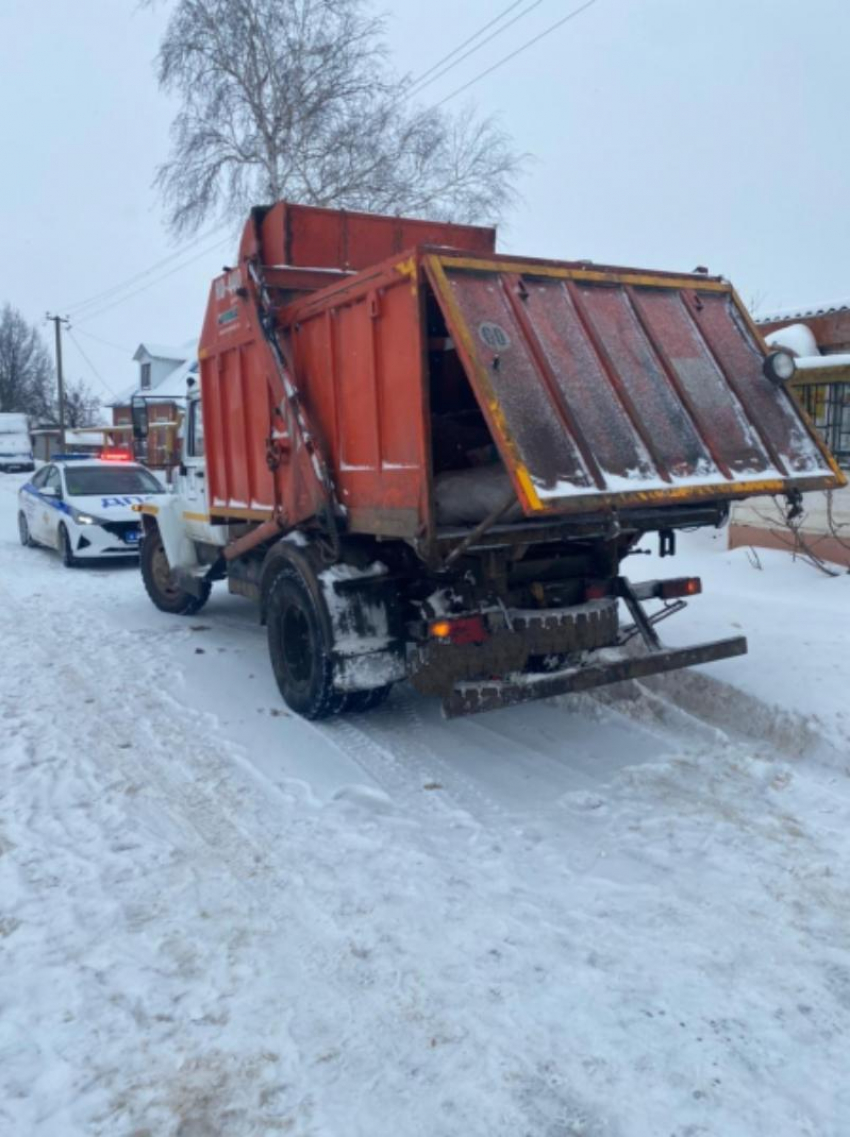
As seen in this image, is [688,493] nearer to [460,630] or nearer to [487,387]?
[487,387]

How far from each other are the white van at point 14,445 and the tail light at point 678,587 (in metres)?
45.5

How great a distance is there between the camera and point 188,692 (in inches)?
259

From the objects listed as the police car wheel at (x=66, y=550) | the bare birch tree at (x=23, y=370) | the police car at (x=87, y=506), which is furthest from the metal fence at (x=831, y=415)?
the bare birch tree at (x=23, y=370)

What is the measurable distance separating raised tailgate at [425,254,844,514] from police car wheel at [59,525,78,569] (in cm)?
977

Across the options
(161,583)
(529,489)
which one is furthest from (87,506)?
(529,489)

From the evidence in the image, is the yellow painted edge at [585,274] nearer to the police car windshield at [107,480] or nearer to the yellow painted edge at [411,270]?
the yellow painted edge at [411,270]

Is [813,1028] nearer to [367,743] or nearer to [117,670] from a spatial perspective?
[367,743]

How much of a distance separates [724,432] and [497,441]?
165 cm

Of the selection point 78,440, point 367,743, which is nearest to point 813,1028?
point 367,743

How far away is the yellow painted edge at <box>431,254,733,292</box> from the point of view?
469 cm

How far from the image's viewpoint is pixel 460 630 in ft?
15.9

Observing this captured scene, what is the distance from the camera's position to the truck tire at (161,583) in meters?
9.29

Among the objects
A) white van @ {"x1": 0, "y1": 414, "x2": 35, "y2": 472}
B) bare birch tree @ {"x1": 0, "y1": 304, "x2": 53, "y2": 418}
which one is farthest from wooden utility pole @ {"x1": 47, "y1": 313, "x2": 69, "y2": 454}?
bare birch tree @ {"x1": 0, "y1": 304, "x2": 53, "y2": 418}

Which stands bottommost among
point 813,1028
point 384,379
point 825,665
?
point 813,1028
